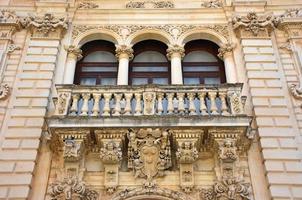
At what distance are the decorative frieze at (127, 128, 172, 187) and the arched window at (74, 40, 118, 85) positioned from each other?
9.16ft

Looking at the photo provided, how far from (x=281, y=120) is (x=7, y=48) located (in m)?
7.76

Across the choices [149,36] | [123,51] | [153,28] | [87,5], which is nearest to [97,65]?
[123,51]

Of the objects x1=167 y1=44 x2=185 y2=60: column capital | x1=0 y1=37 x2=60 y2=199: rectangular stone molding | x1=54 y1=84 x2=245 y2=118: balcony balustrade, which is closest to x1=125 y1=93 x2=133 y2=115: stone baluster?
x1=54 y1=84 x2=245 y2=118: balcony balustrade

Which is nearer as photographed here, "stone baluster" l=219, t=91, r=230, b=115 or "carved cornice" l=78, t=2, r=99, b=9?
"stone baluster" l=219, t=91, r=230, b=115

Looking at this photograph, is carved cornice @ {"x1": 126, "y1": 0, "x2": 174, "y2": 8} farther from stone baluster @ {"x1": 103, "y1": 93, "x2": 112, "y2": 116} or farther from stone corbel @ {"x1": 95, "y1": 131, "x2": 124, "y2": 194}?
stone corbel @ {"x1": 95, "y1": 131, "x2": 124, "y2": 194}

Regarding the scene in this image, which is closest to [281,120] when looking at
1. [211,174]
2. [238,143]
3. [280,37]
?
[238,143]

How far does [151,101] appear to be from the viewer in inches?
431

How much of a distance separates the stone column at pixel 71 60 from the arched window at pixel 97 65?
28 centimetres

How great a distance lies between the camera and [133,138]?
34.2 feet

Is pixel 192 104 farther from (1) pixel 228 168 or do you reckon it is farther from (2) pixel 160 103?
(1) pixel 228 168

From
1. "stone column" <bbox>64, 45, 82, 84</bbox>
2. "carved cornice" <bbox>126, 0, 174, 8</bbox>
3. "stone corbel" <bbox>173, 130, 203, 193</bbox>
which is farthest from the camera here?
"carved cornice" <bbox>126, 0, 174, 8</bbox>

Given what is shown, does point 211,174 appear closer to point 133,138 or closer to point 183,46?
point 133,138

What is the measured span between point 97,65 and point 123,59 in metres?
0.92

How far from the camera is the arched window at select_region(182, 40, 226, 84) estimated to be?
12812 mm
